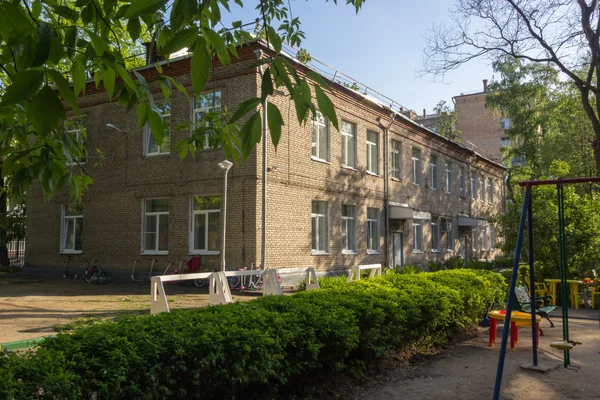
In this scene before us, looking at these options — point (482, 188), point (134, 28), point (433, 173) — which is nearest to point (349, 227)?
point (433, 173)

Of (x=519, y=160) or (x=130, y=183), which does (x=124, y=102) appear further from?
(x=519, y=160)

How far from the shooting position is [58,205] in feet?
70.0

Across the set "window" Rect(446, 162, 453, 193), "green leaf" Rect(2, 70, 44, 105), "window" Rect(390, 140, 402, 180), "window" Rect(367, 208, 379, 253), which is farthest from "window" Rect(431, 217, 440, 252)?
"green leaf" Rect(2, 70, 44, 105)

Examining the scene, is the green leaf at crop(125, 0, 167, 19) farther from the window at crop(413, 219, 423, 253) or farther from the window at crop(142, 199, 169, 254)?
the window at crop(413, 219, 423, 253)

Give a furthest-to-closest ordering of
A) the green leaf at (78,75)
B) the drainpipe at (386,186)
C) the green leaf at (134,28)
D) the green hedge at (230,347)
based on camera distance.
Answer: the drainpipe at (386,186), the green hedge at (230,347), the green leaf at (134,28), the green leaf at (78,75)

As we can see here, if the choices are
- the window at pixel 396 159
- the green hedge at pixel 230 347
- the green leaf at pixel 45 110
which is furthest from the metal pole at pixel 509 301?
the window at pixel 396 159

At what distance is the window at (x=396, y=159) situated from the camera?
24.7 m

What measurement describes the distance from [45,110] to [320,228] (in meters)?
17.8

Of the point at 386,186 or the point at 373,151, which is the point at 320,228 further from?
the point at 373,151

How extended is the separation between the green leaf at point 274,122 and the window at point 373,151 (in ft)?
67.7

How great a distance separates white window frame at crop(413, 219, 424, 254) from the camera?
2639cm

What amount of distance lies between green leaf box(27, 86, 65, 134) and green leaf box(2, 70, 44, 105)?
36mm

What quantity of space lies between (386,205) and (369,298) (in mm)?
16730

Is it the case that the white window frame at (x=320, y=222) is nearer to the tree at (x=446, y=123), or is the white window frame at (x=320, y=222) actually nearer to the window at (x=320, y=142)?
the window at (x=320, y=142)
